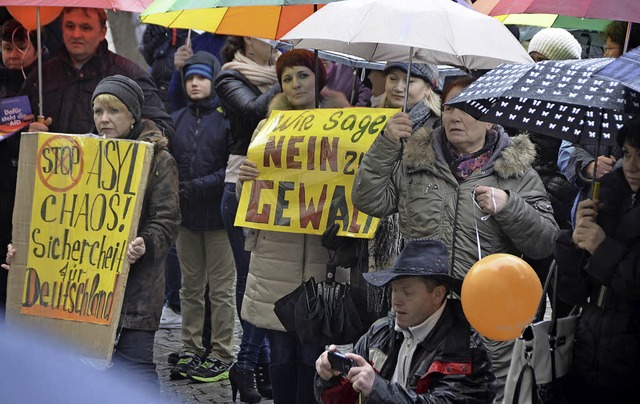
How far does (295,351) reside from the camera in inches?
266

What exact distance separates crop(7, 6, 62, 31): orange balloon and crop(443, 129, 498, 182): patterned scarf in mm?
3557

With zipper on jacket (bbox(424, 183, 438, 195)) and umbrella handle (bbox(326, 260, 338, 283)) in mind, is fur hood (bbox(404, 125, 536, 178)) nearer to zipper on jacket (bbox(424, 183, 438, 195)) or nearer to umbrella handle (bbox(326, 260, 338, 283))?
zipper on jacket (bbox(424, 183, 438, 195))

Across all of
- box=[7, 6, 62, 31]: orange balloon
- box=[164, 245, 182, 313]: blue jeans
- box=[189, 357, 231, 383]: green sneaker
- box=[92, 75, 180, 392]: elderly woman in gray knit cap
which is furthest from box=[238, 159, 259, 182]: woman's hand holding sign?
box=[164, 245, 182, 313]: blue jeans

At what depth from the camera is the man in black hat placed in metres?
4.70

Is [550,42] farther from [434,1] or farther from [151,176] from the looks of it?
[151,176]

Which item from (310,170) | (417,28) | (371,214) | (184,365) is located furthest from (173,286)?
(417,28)

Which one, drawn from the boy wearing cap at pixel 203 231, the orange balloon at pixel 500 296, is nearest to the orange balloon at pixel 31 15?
the boy wearing cap at pixel 203 231

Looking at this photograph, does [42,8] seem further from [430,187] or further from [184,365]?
[430,187]

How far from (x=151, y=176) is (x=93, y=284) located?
0.66 m

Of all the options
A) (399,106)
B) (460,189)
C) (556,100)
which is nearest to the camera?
(556,100)

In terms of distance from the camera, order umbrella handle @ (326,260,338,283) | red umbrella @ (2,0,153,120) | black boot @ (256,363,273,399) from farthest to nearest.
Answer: black boot @ (256,363,273,399) → red umbrella @ (2,0,153,120) → umbrella handle @ (326,260,338,283)

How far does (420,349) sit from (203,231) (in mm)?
3972

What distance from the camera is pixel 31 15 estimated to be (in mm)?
8273

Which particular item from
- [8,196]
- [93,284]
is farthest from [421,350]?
[8,196]
